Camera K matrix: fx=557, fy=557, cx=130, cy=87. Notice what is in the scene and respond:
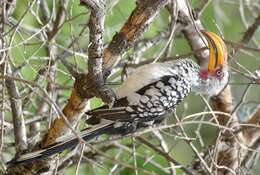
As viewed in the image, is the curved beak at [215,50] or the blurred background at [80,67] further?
the blurred background at [80,67]

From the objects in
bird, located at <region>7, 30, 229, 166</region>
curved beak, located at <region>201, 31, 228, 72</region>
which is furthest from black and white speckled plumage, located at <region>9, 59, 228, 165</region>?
curved beak, located at <region>201, 31, 228, 72</region>

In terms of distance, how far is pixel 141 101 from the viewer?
1.51 metres

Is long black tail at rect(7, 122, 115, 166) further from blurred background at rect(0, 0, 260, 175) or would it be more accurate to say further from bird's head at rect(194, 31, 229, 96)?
bird's head at rect(194, 31, 229, 96)

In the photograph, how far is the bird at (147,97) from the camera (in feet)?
4.62

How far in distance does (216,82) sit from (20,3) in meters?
0.75

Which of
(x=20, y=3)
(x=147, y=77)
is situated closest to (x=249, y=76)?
(x=147, y=77)

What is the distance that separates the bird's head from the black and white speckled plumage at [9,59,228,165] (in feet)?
0.19

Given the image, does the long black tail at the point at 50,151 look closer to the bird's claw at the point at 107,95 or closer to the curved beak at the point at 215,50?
the bird's claw at the point at 107,95

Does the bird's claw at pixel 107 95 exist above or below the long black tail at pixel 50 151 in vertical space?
above

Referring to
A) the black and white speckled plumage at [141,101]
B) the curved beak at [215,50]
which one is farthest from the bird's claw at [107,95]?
the curved beak at [215,50]

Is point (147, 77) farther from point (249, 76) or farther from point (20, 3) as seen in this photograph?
point (20, 3)

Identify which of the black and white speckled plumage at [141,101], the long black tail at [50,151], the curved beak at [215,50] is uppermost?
the curved beak at [215,50]

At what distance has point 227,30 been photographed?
10.5 ft

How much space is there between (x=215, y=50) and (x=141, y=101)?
9.5 inches
